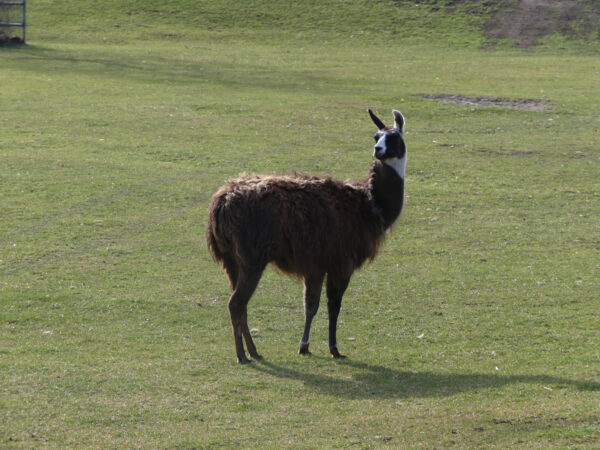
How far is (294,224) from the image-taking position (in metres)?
9.17

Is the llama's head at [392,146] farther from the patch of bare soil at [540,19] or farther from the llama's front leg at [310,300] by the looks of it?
the patch of bare soil at [540,19]

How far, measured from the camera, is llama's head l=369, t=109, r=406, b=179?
373 inches

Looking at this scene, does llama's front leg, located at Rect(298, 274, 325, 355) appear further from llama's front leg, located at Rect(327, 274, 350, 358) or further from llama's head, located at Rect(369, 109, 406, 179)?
llama's head, located at Rect(369, 109, 406, 179)

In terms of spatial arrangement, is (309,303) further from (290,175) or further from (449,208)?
(449,208)

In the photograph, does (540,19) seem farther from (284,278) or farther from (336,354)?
(336,354)

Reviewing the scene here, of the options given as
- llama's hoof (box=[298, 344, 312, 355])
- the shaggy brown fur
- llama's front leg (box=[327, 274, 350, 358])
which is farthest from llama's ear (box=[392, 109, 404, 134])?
llama's hoof (box=[298, 344, 312, 355])

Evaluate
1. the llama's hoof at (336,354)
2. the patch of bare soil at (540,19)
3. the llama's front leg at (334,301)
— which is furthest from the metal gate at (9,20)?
the llama's hoof at (336,354)

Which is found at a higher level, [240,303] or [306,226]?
[306,226]

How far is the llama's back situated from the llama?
0.03 ft

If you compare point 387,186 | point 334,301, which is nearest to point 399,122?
point 387,186

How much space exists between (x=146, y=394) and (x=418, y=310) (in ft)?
13.8

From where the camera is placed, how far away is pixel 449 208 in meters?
16.0

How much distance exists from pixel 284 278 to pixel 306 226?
334 cm

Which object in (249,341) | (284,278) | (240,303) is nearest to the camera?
(240,303)
